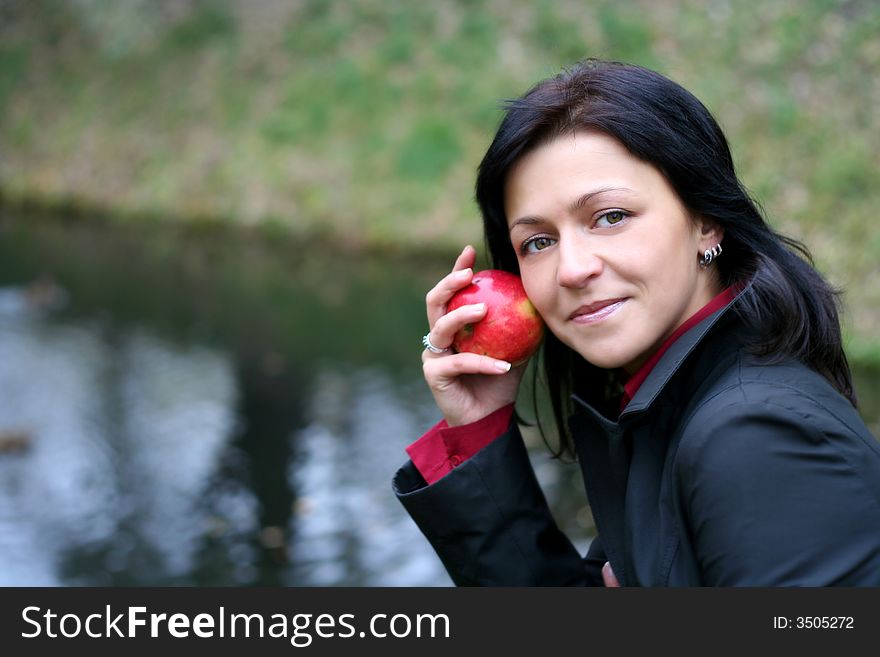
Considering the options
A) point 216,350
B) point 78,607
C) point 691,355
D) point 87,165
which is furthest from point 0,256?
point 691,355

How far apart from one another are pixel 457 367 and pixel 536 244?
37cm

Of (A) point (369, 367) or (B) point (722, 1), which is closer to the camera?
(A) point (369, 367)

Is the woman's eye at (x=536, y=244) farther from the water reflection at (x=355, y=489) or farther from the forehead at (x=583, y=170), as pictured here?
the water reflection at (x=355, y=489)

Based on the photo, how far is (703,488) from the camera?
1.57 m

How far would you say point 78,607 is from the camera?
7.20ft

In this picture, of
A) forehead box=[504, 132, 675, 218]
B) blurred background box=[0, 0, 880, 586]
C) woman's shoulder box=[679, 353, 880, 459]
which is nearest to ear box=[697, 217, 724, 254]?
forehead box=[504, 132, 675, 218]

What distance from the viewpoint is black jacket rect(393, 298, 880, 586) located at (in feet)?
4.91

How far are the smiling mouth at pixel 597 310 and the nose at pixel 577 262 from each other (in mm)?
50

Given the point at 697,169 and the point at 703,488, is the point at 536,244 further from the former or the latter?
the point at 703,488

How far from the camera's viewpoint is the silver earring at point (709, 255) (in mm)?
2061

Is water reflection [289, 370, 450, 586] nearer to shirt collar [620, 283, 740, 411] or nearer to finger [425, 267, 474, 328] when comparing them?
finger [425, 267, 474, 328]

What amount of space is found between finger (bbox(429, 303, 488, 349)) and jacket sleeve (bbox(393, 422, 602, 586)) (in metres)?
0.25

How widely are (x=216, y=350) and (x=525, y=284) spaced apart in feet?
23.8

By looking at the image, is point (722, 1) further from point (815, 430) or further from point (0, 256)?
point (815, 430)
